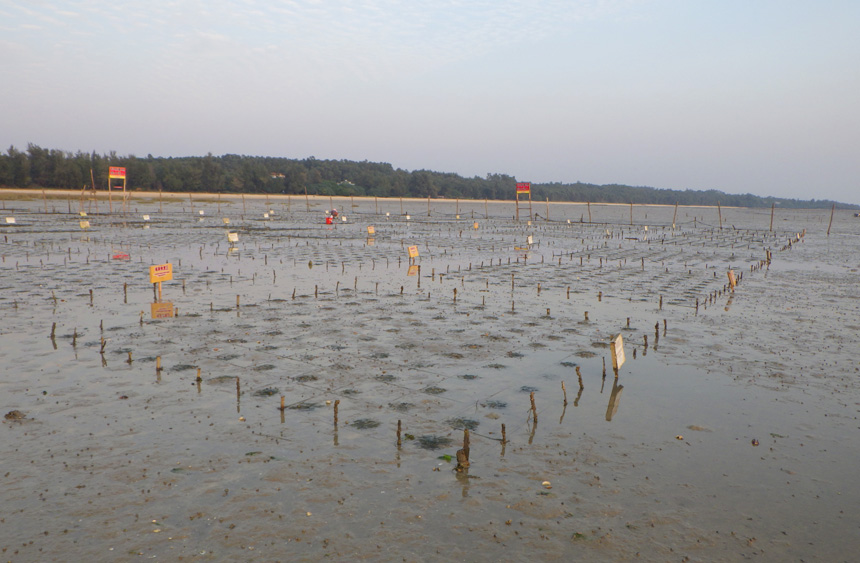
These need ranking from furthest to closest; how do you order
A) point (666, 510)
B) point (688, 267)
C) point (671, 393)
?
point (688, 267), point (671, 393), point (666, 510)

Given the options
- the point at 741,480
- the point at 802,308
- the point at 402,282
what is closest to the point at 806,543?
the point at 741,480

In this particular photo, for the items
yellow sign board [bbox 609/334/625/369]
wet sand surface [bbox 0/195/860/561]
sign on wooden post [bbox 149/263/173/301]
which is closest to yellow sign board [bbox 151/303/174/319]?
wet sand surface [bbox 0/195/860/561]

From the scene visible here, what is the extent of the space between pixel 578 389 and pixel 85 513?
27.7 feet

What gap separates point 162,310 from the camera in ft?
58.0

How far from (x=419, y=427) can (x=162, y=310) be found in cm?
1106

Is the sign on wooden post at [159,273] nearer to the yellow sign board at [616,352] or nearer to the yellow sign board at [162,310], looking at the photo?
the yellow sign board at [162,310]

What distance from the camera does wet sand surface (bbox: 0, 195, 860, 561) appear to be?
6.88 metres

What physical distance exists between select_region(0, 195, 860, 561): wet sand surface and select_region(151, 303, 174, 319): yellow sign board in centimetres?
22

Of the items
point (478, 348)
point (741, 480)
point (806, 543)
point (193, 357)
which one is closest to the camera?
point (806, 543)

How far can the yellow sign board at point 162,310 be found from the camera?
16953 mm

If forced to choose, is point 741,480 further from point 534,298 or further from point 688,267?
point 688,267

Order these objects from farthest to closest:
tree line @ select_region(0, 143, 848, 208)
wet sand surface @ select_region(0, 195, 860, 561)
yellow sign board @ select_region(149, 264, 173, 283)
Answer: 1. tree line @ select_region(0, 143, 848, 208)
2. yellow sign board @ select_region(149, 264, 173, 283)
3. wet sand surface @ select_region(0, 195, 860, 561)

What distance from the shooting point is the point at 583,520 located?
7.25m

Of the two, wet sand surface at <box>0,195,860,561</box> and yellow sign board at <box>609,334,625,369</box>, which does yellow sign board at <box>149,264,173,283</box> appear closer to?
wet sand surface at <box>0,195,860,561</box>
